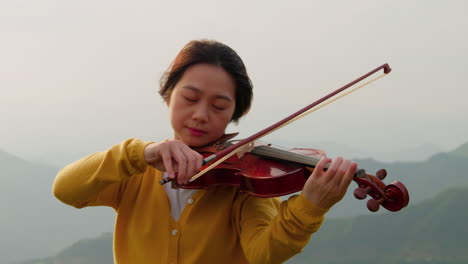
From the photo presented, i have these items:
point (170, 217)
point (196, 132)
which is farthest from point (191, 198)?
point (196, 132)

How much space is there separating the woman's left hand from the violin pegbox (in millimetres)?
58

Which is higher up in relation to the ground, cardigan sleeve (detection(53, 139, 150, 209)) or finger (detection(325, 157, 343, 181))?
cardigan sleeve (detection(53, 139, 150, 209))

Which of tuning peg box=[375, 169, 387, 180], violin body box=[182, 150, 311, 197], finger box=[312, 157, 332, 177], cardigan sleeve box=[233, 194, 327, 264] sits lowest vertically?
cardigan sleeve box=[233, 194, 327, 264]

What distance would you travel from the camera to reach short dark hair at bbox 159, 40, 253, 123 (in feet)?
5.31

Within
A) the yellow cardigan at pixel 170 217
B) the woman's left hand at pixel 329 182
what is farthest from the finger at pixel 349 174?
the yellow cardigan at pixel 170 217

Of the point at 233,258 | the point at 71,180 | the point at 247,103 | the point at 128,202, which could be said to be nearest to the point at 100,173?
the point at 71,180

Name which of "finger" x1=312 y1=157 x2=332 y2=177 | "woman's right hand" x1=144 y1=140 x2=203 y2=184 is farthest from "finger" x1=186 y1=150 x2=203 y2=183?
"finger" x1=312 y1=157 x2=332 y2=177

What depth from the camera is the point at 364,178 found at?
1.31m

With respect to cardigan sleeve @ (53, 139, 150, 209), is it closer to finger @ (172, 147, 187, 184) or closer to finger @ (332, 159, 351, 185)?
finger @ (172, 147, 187, 184)

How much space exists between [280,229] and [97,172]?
49cm

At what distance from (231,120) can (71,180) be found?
54 cm

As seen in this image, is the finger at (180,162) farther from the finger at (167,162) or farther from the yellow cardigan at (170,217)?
the yellow cardigan at (170,217)

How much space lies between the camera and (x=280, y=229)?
4.34 feet

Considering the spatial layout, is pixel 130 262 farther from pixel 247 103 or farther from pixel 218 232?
pixel 247 103
